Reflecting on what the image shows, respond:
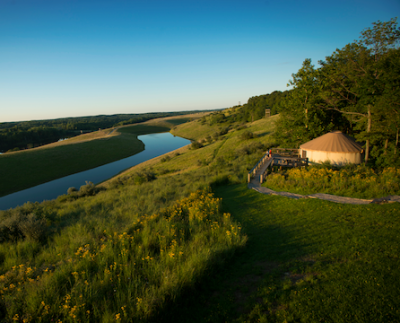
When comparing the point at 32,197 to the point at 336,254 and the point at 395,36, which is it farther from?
the point at 395,36

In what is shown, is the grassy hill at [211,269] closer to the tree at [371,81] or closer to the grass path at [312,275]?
the grass path at [312,275]

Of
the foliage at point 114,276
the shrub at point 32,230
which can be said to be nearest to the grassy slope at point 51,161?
the shrub at point 32,230

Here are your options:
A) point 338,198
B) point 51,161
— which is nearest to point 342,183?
point 338,198

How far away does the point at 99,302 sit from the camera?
444 cm

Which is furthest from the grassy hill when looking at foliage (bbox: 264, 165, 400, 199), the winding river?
the winding river

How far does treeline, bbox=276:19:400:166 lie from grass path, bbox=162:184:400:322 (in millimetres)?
12186

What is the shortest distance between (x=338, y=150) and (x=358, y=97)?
28.1 ft

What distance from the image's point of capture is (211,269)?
577cm

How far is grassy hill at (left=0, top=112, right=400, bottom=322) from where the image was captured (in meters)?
4.25

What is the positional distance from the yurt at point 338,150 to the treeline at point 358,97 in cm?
86

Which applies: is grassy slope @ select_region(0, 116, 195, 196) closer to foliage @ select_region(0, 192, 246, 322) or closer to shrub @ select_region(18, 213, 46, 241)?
shrub @ select_region(18, 213, 46, 241)

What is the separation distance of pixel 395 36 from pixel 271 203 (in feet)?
68.2

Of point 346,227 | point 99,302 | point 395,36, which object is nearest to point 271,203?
point 346,227

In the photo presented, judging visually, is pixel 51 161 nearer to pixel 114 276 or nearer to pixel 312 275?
pixel 114 276
